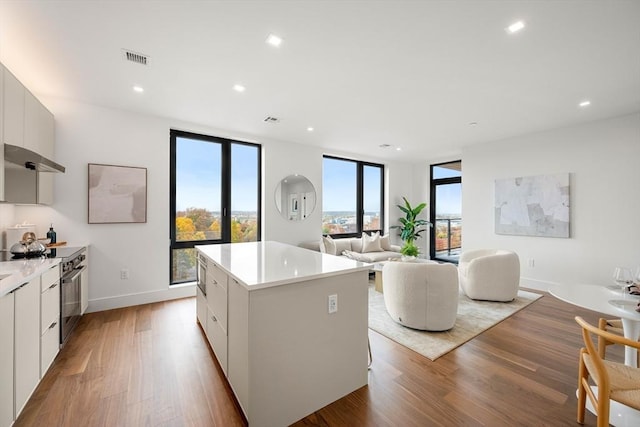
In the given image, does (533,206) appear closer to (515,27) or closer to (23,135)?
(515,27)

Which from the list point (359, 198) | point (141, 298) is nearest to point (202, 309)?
point (141, 298)

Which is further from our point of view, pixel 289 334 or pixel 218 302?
pixel 218 302

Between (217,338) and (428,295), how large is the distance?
2.06 metres

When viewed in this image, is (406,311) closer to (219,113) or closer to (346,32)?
(346,32)

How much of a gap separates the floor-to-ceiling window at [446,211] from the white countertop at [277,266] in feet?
17.4

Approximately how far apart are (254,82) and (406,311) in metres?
2.94

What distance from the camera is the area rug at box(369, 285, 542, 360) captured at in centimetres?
256

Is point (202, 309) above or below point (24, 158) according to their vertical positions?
below

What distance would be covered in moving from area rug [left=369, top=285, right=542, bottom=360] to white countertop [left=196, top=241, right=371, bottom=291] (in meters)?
1.19

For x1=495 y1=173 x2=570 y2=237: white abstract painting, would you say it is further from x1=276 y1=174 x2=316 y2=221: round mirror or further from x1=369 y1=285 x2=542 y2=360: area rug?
x1=276 y1=174 x2=316 y2=221: round mirror

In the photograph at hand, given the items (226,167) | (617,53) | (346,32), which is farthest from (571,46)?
(226,167)

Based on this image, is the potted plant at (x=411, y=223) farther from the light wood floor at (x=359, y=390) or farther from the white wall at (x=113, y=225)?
the white wall at (x=113, y=225)

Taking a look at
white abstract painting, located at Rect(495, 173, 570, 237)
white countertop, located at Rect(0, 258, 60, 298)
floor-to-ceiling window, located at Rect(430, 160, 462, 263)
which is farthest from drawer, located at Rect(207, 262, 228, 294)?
floor-to-ceiling window, located at Rect(430, 160, 462, 263)

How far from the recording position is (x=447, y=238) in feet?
22.4
